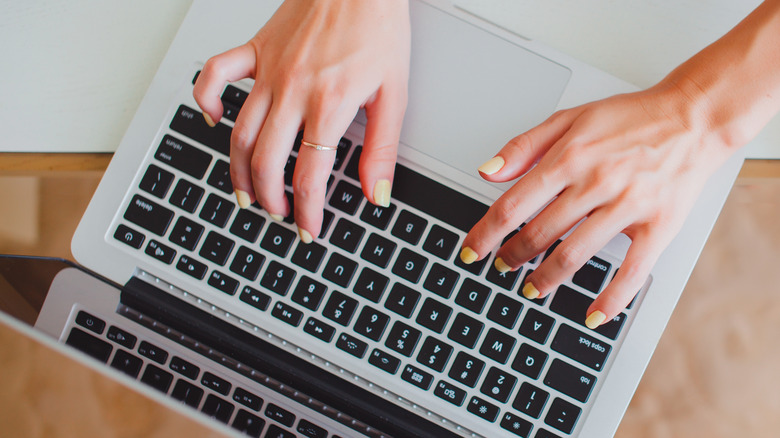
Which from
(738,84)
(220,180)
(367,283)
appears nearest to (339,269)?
(367,283)

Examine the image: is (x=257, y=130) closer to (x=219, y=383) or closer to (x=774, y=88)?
(x=219, y=383)

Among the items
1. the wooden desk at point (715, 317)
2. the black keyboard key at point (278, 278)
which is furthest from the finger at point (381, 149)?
the wooden desk at point (715, 317)

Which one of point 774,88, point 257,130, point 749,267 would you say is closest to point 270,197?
point 257,130

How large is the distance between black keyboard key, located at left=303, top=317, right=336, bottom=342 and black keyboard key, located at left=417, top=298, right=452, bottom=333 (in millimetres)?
81

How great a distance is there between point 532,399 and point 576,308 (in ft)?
0.29

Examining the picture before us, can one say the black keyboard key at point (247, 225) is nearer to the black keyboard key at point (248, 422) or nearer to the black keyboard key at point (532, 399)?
the black keyboard key at point (248, 422)

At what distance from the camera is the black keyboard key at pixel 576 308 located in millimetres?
451

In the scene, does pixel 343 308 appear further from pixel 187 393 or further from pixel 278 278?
pixel 187 393

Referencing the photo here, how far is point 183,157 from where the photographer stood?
48cm

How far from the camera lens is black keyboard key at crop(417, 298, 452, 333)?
0.46 m

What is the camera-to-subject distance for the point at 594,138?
458mm

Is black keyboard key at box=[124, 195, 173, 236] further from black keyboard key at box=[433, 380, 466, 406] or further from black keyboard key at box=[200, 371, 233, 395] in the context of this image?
black keyboard key at box=[433, 380, 466, 406]

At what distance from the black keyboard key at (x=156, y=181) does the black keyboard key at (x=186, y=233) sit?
1.2 inches

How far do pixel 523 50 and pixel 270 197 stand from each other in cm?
27
